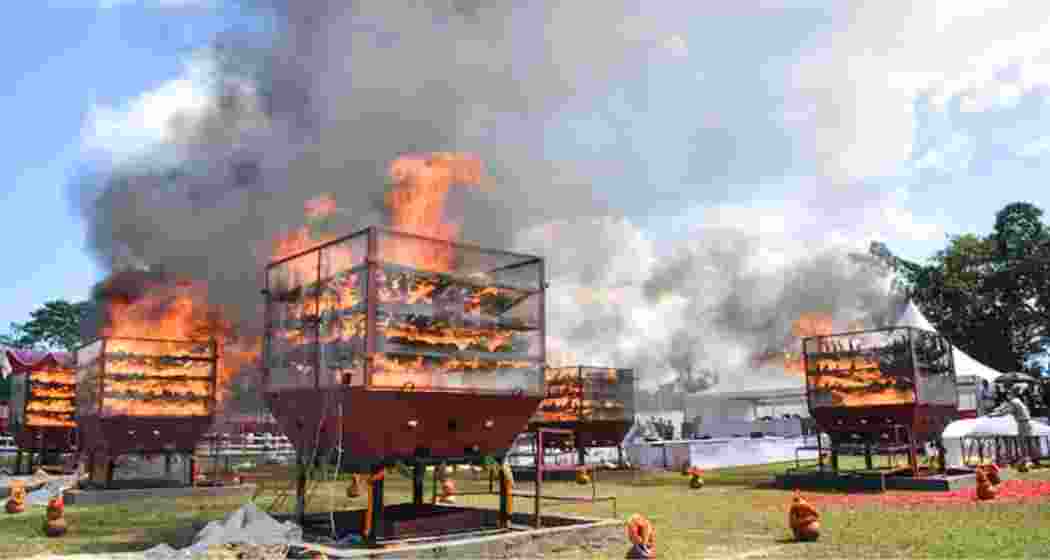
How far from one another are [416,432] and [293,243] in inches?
469

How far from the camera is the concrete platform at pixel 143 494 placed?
20547 mm

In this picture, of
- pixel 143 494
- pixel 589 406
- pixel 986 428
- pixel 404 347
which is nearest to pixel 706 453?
pixel 589 406

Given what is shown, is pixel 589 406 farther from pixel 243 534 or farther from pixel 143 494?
pixel 243 534

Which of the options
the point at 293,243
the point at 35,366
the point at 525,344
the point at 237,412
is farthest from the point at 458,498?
the point at 237,412

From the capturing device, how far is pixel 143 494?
850 inches

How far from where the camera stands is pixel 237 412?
52.2 metres

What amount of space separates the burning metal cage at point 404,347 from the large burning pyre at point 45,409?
873 inches

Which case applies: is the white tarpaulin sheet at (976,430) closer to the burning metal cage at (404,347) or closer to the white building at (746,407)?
the white building at (746,407)

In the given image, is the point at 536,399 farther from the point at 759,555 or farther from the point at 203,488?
the point at 203,488

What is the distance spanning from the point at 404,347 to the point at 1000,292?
216 ft

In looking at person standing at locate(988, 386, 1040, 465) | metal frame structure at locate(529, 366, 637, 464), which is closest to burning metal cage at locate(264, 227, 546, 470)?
metal frame structure at locate(529, 366, 637, 464)

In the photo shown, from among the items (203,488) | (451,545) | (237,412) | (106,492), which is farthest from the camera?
(237,412)

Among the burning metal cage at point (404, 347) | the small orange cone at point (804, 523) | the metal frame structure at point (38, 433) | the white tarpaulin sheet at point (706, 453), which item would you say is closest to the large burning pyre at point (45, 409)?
the metal frame structure at point (38, 433)

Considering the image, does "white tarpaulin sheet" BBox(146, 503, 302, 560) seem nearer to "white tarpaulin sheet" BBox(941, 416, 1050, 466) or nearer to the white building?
"white tarpaulin sheet" BBox(941, 416, 1050, 466)
